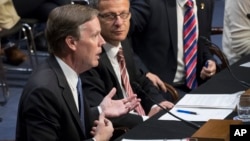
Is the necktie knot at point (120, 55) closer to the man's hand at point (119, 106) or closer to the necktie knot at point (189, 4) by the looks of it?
the man's hand at point (119, 106)

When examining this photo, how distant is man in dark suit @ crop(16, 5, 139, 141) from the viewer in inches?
103

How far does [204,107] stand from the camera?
3082 mm

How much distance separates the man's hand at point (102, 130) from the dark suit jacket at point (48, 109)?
0.23 feet

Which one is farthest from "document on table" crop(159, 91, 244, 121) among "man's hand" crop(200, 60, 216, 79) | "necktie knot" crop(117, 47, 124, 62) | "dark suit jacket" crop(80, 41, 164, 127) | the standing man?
the standing man

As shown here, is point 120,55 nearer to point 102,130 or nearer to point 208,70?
point 102,130

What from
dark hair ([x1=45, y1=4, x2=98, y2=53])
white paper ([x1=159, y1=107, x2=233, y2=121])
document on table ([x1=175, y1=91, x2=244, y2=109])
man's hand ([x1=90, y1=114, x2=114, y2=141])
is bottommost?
document on table ([x1=175, y1=91, x2=244, y2=109])

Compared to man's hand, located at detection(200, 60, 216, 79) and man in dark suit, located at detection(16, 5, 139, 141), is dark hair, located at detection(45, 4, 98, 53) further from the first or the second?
man's hand, located at detection(200, 60, 216, 79)

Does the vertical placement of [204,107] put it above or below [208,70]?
above

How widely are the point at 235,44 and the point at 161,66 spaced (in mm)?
666

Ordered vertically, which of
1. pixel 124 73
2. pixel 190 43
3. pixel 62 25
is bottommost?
pixel 190 43

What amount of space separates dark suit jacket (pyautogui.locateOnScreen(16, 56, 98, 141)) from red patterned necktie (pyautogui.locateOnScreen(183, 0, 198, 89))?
1.44 meters

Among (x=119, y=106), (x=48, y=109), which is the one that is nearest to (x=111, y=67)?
(x=119, y=106)

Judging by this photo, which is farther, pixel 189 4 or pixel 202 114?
pixel 189 4

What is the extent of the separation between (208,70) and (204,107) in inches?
37.0
